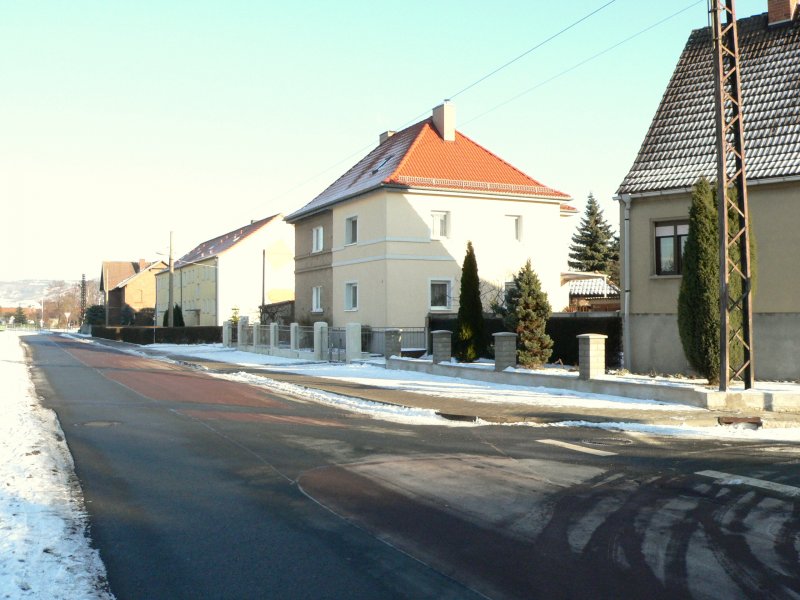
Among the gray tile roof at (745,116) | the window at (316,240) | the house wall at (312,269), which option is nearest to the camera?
the gray tile roof at (745,116)

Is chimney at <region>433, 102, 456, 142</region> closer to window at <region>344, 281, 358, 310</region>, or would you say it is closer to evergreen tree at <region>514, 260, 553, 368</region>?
window at <region>344, 281, 358, 310</region>

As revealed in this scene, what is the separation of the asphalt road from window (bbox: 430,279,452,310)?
Answer: 21302mm

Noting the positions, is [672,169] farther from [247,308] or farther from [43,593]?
[247,308]

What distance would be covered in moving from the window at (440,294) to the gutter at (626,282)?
43.1ft

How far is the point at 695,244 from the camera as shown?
16188 millimetres

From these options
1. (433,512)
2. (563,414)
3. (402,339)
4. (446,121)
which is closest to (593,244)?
(446,121)

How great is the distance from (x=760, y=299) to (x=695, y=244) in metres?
3.20

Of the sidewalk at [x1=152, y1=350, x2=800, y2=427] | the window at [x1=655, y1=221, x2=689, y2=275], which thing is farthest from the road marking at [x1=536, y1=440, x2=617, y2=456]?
the window at [x1=655, y1=221, x2=689, y2=275]

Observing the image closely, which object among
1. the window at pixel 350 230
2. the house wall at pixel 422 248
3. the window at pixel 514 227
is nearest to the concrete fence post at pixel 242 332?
the house wall at pixel 422 248

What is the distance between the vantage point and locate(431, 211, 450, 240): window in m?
Result: 33.3

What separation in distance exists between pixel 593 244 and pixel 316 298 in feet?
125

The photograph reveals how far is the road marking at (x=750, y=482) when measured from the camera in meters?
7.51

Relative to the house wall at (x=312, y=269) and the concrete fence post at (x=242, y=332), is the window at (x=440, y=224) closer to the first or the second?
the house wall at (x=312, y=269)

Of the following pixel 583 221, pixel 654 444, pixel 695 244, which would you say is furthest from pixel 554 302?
pixel 583 221
